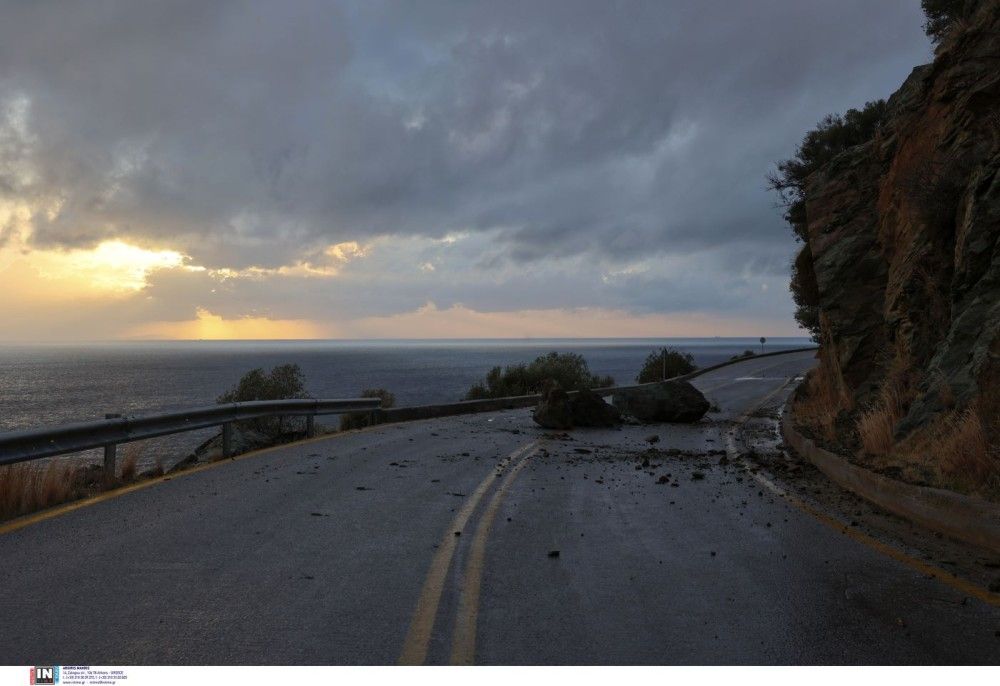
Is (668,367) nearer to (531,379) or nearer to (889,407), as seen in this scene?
(531,379)

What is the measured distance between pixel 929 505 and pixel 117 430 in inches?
400

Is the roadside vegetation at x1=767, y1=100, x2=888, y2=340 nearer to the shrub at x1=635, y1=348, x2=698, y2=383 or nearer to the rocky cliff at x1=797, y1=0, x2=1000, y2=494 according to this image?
the rocky cliff at x1=797, y1=0, x2=1000, y2=494

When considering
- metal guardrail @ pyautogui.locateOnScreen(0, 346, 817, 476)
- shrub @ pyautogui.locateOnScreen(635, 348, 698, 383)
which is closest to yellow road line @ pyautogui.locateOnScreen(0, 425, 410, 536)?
metal guardrail @ pyautogui.locateOnScreen(0, 346, 817, 476)

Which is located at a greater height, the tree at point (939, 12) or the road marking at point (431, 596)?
the tree at point (939, 12)

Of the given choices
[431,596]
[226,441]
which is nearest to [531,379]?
[226,441]

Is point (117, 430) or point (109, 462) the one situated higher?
point (117, 430)

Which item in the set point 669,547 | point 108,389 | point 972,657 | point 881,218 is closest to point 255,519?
point 669,547

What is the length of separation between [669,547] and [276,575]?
11.0ft

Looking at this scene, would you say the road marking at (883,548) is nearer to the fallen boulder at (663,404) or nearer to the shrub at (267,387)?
the fallen boulder at (663,404)

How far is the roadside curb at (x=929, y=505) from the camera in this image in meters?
6.48

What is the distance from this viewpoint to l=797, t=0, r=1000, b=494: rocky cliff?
9.83m

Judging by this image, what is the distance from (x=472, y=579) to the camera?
17.8ft

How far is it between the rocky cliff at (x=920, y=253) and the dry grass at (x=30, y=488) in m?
10.2

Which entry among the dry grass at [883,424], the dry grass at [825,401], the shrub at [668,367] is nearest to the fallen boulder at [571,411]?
the dry grass at [825,401]
